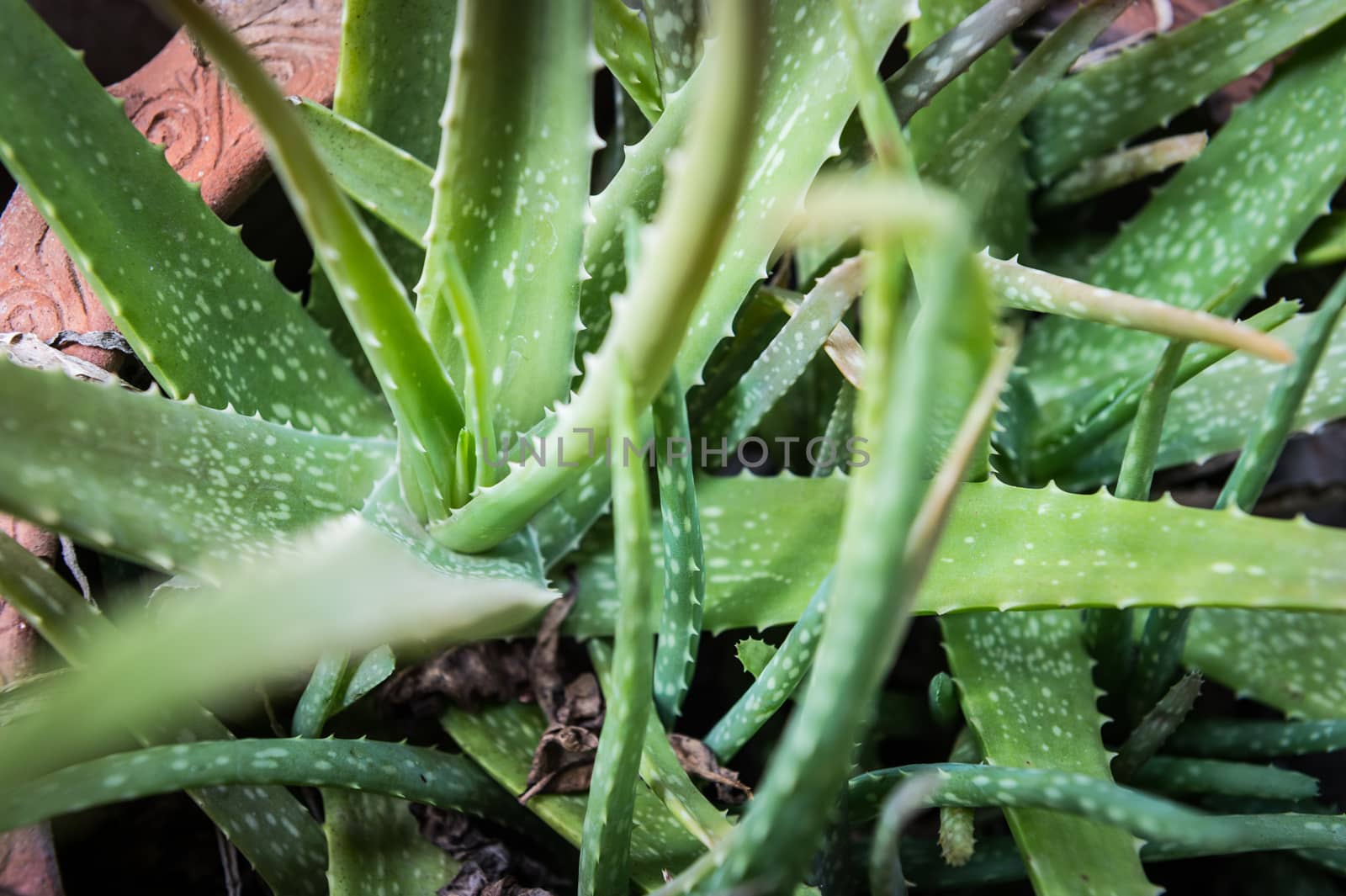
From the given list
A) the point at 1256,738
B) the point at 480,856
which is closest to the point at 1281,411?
the point at 1256,738

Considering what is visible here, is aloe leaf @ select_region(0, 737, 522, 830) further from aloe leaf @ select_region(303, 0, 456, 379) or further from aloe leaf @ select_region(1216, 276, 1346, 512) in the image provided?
aloe leaf @ select_region(1216, 276, 1346, 512)

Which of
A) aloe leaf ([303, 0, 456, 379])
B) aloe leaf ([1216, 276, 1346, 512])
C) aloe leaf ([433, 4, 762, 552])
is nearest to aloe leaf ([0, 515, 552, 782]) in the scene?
aloe leaf ([433, 4, 762, 552])

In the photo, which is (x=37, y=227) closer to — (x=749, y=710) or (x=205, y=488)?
(x=205, y=488)

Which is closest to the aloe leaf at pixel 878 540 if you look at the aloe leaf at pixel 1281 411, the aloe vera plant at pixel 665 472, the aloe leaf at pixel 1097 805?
the aloe vera plant at pixel 665 472

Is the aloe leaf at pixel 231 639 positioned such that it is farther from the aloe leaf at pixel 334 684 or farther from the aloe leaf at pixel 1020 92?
the aloe leaf at pixel 1020 92

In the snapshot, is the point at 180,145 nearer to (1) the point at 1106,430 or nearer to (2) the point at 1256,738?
(1) the point at 1106,430

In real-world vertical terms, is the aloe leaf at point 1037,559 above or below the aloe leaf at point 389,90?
below
